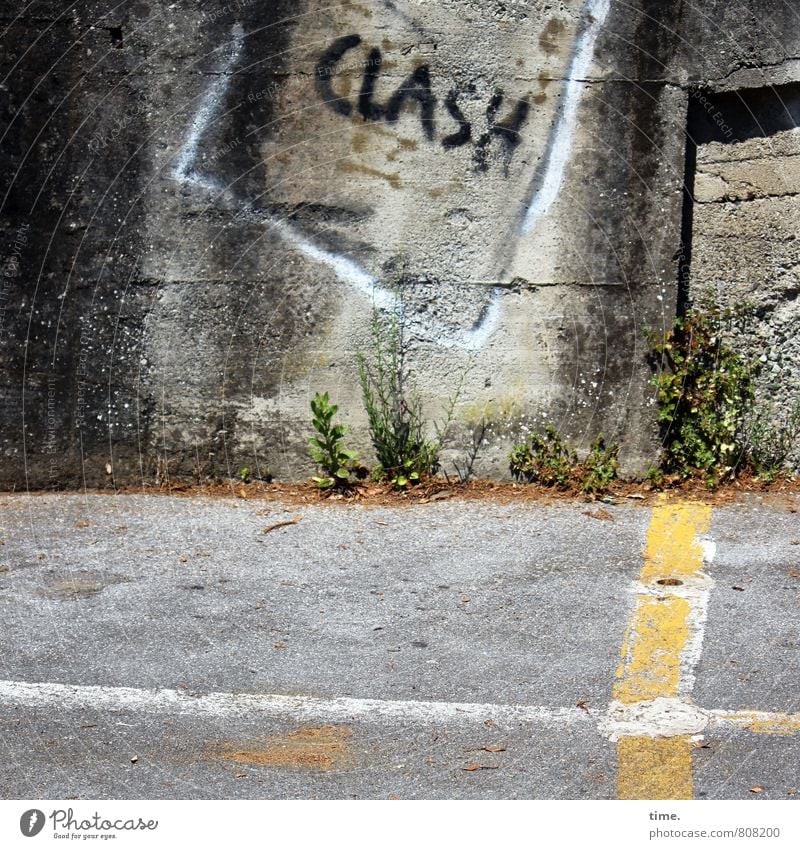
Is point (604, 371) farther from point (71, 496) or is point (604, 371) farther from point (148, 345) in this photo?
point (71, 496)

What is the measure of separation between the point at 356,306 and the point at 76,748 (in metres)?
2.57

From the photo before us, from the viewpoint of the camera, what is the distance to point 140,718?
3.21 meters

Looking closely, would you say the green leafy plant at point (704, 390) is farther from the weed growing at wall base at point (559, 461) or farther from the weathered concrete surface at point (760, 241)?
the weed growing at wall base at point (559, 461)

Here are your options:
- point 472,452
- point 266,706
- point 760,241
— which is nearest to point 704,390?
point 760,241

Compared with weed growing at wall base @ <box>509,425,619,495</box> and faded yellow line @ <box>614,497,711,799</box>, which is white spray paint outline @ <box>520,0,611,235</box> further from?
faded yellow line @ <box>614,497,711,799</box>

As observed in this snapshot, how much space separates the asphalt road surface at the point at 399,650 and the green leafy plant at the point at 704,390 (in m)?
0.27

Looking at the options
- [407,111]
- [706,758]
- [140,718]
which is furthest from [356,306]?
[706,758]

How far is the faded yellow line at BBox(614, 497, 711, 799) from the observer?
2.85 metres

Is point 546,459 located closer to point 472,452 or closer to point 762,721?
point 472,452

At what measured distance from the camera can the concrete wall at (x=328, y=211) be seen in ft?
15.9

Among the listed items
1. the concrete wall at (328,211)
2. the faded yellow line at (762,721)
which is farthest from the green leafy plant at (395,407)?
the faded yellow line at (762,721)

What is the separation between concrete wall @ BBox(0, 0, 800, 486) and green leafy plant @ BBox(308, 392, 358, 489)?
91 mm

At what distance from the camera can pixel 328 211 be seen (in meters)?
5.00

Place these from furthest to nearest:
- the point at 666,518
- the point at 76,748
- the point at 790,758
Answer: the point at 666,518
the point at 76,748
the point at 790,758
